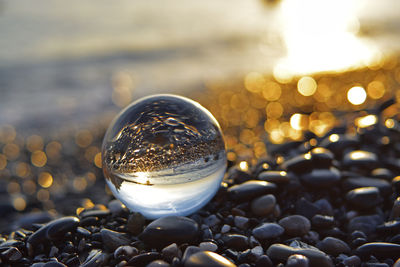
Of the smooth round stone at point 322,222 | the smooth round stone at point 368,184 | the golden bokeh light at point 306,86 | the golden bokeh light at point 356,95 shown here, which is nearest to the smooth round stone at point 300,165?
the smooth round stone at point 368,184

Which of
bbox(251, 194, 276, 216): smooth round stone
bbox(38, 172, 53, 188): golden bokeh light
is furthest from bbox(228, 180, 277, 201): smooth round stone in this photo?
bbox(38, 172, 53, 188): golden bokeh light

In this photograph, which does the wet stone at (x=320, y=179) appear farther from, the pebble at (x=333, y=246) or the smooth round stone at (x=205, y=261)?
the smooth round stone at (x=205, y=261)

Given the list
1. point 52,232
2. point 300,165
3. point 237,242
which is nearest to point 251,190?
point 237,242

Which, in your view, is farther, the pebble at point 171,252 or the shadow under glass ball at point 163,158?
the shadow under glass ball at point 163,158

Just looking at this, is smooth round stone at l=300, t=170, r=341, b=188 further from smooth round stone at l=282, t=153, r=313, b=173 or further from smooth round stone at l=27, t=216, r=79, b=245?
smooth round stone at l=27, t=216, r=79, b=245

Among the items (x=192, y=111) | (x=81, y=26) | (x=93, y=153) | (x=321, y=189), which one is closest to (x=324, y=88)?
(x=93, y=153)

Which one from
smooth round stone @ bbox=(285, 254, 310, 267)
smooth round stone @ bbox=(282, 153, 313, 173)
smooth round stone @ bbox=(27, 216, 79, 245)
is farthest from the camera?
smooth round stone @ bbox=(282, 153, 313, 173)
